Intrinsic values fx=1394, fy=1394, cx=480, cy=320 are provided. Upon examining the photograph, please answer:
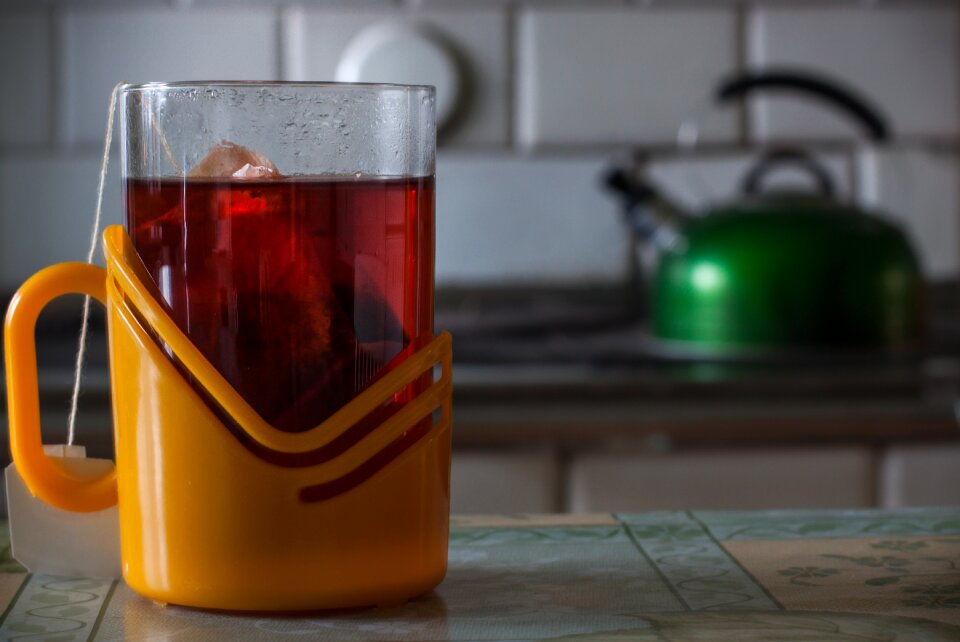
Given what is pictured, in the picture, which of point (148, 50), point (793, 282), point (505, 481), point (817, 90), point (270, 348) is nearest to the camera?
point (270, 348)

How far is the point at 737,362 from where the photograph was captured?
1.33 m

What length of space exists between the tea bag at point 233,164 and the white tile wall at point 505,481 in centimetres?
81

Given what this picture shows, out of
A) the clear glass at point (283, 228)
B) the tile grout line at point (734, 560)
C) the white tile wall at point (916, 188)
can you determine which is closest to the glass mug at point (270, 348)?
the clear glass at point (283, 228)

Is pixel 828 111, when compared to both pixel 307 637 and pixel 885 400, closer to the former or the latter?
pixel 885 400

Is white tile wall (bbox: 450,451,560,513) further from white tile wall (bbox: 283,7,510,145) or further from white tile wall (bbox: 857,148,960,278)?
white tile wall (bbox: 857,148,960,278)

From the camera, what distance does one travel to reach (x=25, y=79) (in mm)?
1794

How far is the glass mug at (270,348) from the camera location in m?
0.42

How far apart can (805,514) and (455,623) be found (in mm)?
206

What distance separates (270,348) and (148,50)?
4.79ft

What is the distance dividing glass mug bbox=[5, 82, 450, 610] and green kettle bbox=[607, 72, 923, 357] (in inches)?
37.6

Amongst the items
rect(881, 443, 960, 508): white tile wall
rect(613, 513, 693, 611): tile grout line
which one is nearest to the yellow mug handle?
rect(613, 513, 693, 611): tile grout line

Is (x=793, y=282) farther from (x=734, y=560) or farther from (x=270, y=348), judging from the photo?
(x=270, y=348)

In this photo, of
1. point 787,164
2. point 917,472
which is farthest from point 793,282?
point 787,164

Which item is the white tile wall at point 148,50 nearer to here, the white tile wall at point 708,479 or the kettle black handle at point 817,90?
the kettle black handle at point 817,90
